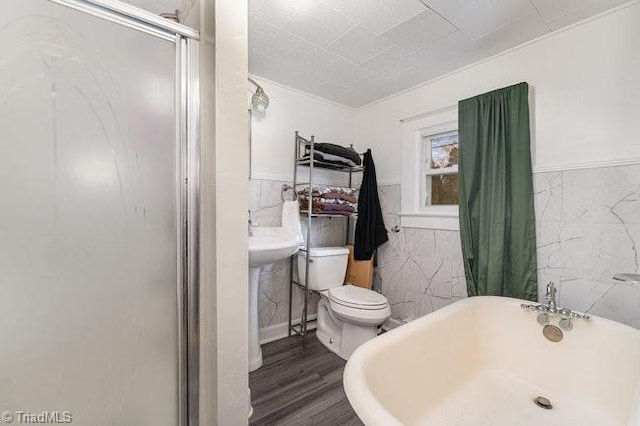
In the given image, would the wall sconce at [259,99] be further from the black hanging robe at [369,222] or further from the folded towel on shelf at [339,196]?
the black hanging robe at [369,222]

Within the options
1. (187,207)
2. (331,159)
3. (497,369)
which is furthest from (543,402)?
(331,159)

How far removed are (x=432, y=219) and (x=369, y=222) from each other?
52 cm

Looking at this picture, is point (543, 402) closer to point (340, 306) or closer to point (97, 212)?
point (340, 306)

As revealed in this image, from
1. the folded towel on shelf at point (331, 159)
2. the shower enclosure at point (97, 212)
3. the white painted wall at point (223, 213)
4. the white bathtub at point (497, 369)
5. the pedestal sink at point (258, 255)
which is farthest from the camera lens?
the folded towel on shelf at point (331, 159)

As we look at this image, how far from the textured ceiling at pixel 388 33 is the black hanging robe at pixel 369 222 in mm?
877

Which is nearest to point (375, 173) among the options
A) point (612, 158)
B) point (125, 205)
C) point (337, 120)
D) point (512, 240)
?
point (337, 120)

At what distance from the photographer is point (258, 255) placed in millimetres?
1562

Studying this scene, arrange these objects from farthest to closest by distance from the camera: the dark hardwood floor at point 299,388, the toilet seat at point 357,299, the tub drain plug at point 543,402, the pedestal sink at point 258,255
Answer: the toilet seat at point 357,299 → the pedestal sink at point 258,255 → the dark hardwood floor at point 299,388 → the tub drain plug at point 543,402

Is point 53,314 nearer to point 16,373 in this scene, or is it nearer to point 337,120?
point 16,373

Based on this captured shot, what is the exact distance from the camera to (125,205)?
84 centimetres

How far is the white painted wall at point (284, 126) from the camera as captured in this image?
2.17m

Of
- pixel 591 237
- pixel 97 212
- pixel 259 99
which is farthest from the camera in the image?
pixel 259 99

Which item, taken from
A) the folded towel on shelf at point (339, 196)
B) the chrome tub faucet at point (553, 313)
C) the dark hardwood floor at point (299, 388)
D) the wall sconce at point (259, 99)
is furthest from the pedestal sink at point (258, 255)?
the chrome tub faucet at point (553, 313)

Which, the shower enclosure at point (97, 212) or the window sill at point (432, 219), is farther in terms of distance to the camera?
the window sill at point (432, 219)
